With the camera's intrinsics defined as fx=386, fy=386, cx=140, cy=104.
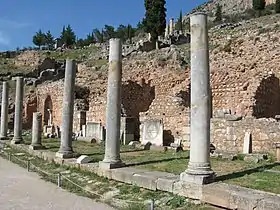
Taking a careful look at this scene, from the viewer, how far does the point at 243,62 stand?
23.3 metres

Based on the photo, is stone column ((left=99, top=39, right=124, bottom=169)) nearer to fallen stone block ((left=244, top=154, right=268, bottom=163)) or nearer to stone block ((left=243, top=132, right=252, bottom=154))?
fallen stone block ((left=244, top=154, right=268, bottom=163))

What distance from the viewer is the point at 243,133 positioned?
16.6 meters

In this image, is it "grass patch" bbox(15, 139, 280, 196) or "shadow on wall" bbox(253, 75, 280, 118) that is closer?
"grass patch" bbox(15, 139, 280, 196)

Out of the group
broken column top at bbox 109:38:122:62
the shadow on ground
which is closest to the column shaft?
broken column top at bbox 109:38:122:62

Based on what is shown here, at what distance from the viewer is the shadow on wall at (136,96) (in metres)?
29.4

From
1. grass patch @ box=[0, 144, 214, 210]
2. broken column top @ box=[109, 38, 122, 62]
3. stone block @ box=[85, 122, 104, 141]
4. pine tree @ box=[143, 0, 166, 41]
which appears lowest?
grass patch @ box=[0, 144, 214, 210]

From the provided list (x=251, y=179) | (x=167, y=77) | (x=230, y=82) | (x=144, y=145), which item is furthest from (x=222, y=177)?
(x=167, y=77)

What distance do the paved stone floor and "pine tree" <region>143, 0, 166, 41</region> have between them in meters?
52.6

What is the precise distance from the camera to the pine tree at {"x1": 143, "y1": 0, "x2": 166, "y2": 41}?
6388 cm

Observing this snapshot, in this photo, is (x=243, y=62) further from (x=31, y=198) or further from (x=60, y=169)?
(x=31, y=198)

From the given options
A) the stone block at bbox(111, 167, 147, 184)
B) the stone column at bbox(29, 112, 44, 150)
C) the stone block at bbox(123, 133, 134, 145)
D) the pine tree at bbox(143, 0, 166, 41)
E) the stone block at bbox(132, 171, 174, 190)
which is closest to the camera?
the stone block at bbox(132, 171, 174, 190)

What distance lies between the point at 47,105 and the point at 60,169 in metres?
27.2

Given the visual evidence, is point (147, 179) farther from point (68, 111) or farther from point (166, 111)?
point (166, 111)

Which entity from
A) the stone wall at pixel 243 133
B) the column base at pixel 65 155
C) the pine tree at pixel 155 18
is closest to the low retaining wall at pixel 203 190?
the column base at pixel 65 155
